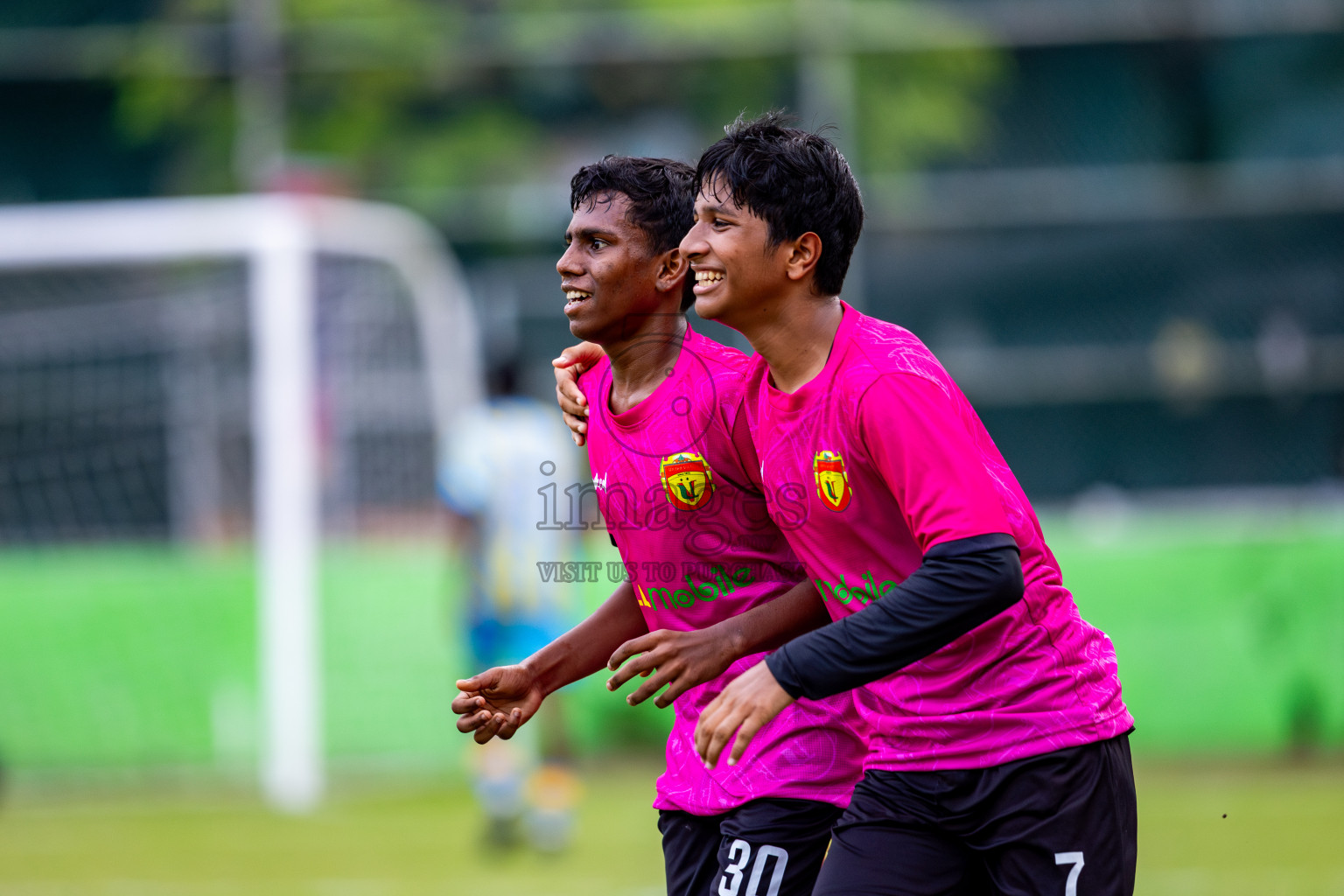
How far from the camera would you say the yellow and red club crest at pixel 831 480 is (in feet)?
9.76

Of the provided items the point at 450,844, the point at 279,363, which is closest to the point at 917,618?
the point at 450,844

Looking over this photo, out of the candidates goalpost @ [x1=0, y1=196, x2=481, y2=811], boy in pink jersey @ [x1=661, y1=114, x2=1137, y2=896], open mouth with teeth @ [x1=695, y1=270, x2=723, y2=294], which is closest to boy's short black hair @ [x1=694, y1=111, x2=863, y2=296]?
boy in pink jersey @ [x1=661, y1=114, x2=1137, y2=896]

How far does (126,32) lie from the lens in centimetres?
1442

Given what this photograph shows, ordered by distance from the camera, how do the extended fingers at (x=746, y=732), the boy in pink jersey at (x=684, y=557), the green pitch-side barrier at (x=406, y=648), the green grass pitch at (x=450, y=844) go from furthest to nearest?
the green pitch-side barrier at (x=406, y=648) < the green grass pitch at (x=450, y=844) < the boy in pink jersey at (x=684, y=557) < the extended fingers at (x=746, y=732)

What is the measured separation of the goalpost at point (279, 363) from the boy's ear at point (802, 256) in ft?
20.9

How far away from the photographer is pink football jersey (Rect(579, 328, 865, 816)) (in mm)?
→ 3318

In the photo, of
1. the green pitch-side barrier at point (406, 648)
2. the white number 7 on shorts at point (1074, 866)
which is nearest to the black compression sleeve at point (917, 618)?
the white number 7 on shorts at point (1074, 866)

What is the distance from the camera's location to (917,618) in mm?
2701

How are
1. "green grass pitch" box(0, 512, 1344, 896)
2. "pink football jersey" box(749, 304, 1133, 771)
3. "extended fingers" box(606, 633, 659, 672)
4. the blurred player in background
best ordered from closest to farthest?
"pink football jersey" box(749, 304, 1133, 771) → "extended fingers" box(606, 633, 659, 672) → the blurred player in background → "green grass pitch" box(0, 512, 1344, 896)

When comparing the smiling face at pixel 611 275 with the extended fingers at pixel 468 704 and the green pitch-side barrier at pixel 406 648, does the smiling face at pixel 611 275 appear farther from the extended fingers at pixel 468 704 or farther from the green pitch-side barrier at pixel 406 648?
the green pitch-side barrier at pixel 406 648

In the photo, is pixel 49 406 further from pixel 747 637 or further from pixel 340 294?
pixel 747 637

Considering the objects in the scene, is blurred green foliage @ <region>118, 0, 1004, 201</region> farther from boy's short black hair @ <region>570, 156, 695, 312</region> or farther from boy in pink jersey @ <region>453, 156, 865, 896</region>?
boy in pink jersey @ <region>453, 156, 865, 896</region>

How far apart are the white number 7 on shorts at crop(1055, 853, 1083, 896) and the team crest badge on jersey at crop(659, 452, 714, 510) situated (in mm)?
998

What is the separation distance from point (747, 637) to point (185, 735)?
691 cm
